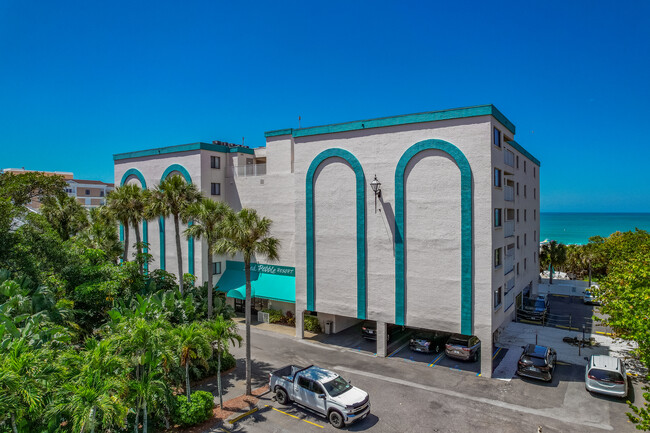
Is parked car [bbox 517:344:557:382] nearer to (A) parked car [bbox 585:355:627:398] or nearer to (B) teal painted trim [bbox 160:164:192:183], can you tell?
(A) parked car [bbox 585:355:627:398]

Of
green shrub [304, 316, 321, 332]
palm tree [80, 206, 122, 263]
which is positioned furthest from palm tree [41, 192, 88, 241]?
green shrub [304, 316, 321, 332]

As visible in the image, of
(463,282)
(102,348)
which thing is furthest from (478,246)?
(102,348)

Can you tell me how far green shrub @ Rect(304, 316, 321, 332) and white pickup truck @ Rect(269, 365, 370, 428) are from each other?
32.9ft

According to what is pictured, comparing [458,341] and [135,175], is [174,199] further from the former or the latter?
[458,341]

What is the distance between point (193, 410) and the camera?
15.1 metres

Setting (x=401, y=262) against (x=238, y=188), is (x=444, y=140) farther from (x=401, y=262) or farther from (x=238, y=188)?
(x=238, y=188)

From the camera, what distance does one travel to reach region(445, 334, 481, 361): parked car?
73.6 feet

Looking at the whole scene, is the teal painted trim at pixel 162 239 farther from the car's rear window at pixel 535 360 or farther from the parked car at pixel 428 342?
the car's rear window at pixel 535 360

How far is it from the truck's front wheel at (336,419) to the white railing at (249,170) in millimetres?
21472

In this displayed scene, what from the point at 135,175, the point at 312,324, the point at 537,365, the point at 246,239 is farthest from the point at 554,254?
the point at 135,175

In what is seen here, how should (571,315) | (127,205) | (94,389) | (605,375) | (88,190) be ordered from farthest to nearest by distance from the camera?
(88,190) < (571,315) < (127,205) < (605,375) < (94,389)

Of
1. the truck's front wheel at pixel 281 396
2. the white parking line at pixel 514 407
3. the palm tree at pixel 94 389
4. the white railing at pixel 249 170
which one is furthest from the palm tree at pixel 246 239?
the white railing at pixel 249 170

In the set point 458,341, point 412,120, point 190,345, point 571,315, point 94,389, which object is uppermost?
point 412,120

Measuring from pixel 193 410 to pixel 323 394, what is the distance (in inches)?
203
